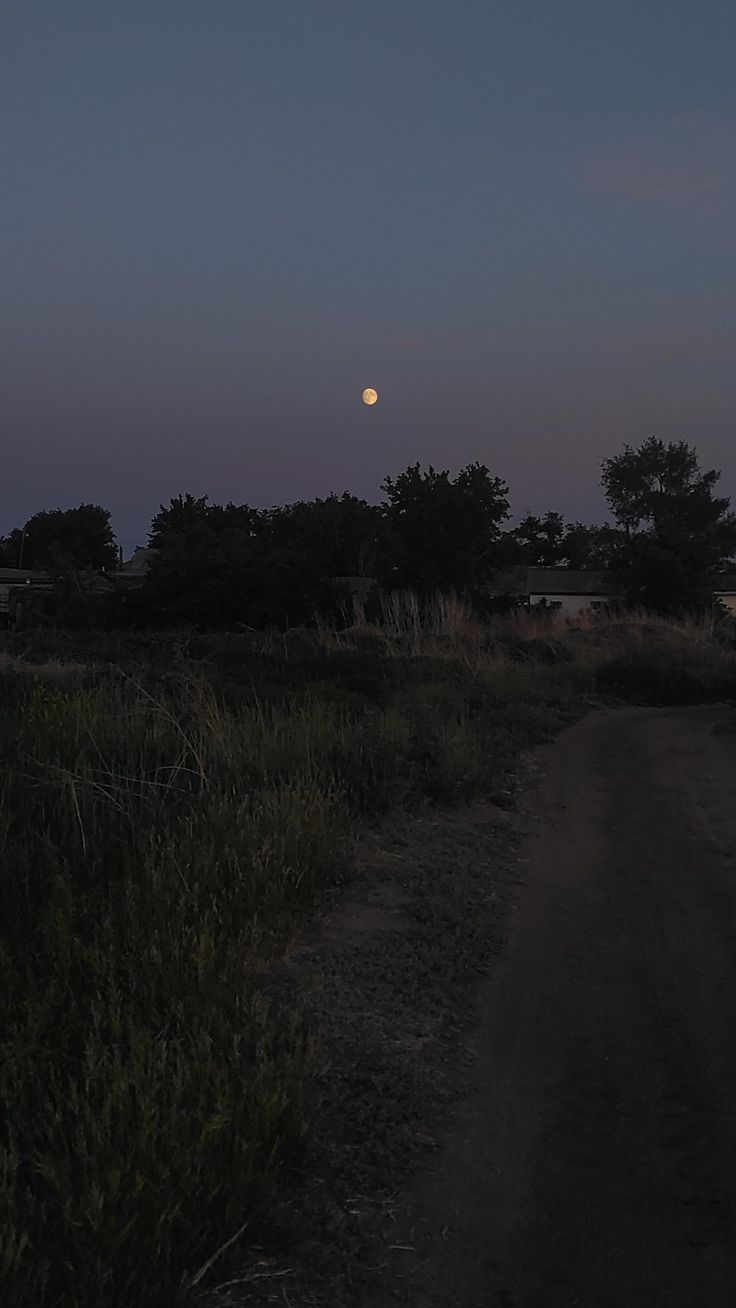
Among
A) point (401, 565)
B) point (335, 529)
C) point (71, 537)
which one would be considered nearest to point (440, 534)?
point (401, 565)

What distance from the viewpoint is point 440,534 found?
42.1 m

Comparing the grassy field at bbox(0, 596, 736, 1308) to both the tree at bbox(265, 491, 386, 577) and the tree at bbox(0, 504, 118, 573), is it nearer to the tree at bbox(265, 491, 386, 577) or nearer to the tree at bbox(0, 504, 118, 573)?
the tree at bbox(265, 491, 386, 577)

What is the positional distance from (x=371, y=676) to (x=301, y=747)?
8.52 metres

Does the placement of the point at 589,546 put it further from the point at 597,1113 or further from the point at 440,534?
the point at 597,1113

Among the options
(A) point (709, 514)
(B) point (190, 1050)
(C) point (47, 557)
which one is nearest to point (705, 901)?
(B) point (190, 1050)

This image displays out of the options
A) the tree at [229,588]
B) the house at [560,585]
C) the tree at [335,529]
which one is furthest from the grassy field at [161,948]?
the house at [560,585]

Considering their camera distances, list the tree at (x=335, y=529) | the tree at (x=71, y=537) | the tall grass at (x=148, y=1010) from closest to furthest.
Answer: the tall grass at (x=148, y=1010)
the tree at (x=335, y=529)
the tree at (x=71, y=537)

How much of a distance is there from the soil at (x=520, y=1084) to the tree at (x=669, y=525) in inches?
1507

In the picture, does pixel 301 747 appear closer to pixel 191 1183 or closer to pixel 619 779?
pixel 619 779

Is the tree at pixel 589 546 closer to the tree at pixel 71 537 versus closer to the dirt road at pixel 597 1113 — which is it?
the tree at pixel 71 537

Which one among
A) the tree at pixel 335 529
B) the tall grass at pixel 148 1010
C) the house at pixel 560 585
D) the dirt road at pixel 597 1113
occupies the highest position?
the tree at pixel 335 529

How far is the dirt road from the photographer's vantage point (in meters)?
3.37

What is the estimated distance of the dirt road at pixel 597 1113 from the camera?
11.1 feet

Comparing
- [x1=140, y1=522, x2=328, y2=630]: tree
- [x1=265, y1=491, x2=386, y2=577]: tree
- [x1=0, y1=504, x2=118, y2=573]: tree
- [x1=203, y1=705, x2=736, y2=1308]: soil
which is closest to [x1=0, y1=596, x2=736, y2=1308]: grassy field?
[x1=203, y1=705, x2=736, y2=1308]: soil
